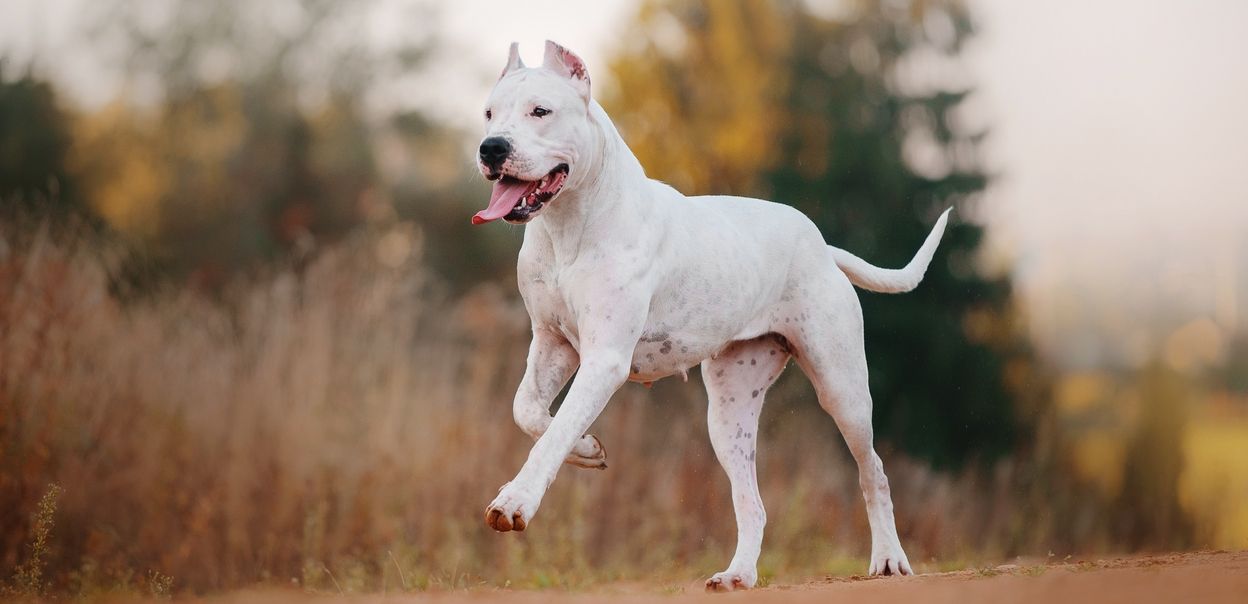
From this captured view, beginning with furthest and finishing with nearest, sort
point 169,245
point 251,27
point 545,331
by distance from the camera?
point 251,27 < point 169,245 < point 545,331

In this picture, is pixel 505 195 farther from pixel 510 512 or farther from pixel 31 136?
pixel 31 136

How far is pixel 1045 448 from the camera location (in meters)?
14.3

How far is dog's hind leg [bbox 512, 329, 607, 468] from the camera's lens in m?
4.90

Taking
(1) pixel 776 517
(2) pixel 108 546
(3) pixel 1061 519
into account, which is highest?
(2) pixel 108 546

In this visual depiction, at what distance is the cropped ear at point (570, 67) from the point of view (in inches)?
187

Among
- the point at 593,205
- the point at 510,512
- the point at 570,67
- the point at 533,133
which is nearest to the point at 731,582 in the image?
the point at 510,512

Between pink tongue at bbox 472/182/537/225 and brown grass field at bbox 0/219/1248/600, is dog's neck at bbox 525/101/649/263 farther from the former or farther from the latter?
brown grass field at bbox 0/219/1248/600

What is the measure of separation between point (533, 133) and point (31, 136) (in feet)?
48.6

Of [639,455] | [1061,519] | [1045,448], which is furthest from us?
[1045,448]

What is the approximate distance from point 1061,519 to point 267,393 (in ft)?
27.9

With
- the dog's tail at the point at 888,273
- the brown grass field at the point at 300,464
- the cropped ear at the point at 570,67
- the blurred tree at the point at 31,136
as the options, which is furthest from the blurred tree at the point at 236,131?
the cropped ear at the point at 570,67

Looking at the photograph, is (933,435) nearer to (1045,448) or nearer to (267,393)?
(1045,448)

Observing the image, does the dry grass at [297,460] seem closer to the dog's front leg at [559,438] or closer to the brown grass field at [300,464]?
the brown grass field at [300,464]

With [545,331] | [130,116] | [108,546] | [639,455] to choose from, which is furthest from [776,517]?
[130,116]
